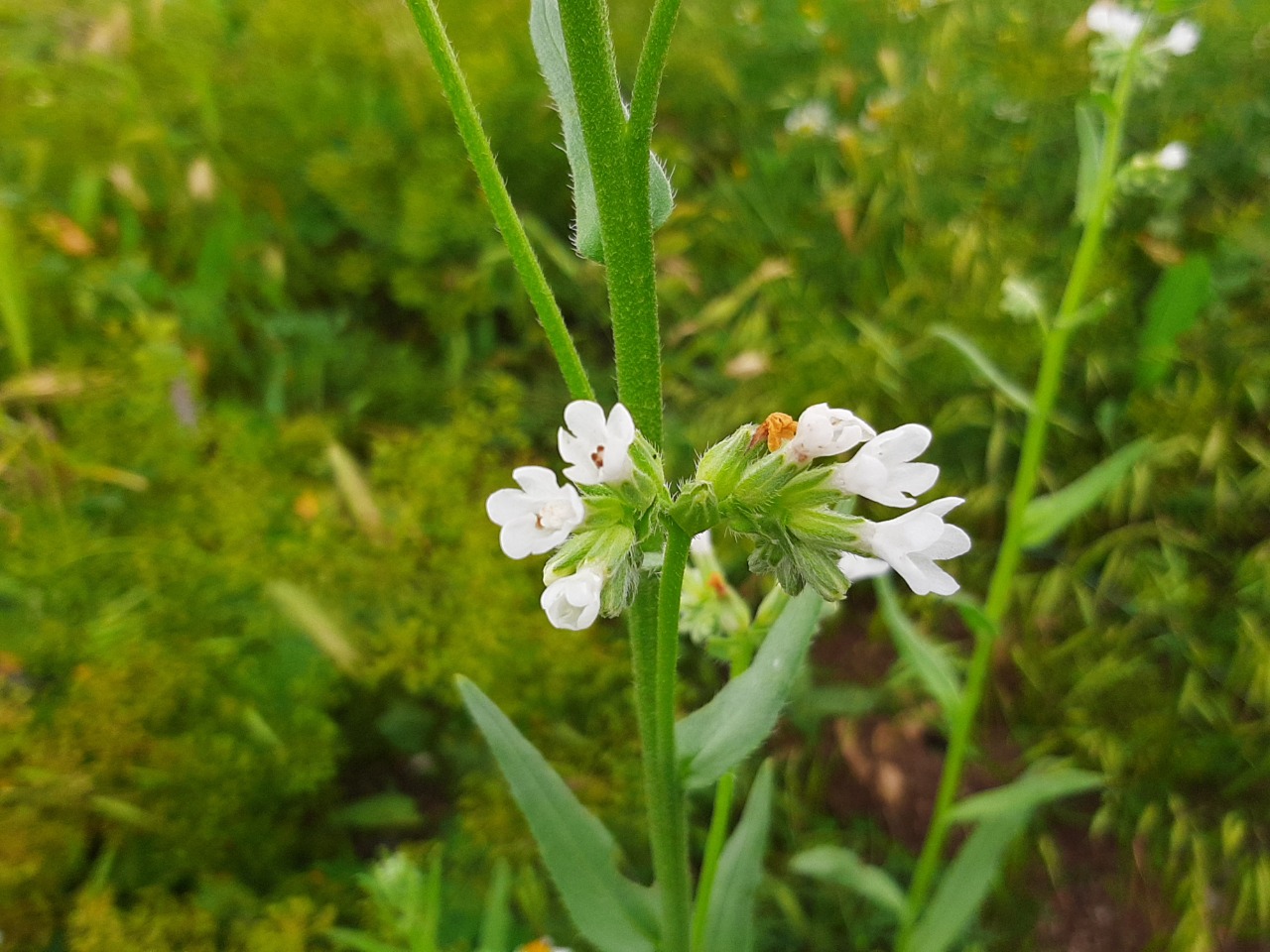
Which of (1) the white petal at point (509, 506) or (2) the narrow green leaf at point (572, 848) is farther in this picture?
(2) the narrow green leaf at point (572, 848)

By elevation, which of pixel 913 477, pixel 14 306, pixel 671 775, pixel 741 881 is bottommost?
pixel 741 881

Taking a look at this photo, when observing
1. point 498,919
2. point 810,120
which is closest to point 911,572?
point 498,919

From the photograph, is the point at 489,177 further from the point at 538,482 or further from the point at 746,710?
the point at 746,710

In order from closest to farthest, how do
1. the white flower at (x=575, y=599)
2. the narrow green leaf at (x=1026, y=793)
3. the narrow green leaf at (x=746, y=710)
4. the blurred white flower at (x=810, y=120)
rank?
1. the white flower at (x=575, y=599)
2. the narrow green leaf at (x=746, y=710)
3. the narrow green leaf at (x=1026, y=793)
4. the blurred white flower at (x=810, y=120)

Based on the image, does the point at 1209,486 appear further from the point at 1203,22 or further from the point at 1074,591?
the point at 1203,22

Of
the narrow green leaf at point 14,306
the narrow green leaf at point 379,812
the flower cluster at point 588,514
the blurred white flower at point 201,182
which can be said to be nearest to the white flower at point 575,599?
the flower cluster at point 588,514

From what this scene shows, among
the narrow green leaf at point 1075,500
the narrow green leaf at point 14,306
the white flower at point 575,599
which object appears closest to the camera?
the white flower at point 575,599

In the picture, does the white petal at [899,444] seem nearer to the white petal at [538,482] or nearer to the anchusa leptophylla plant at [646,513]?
the anchusa leptophylla plant at [646,513]
